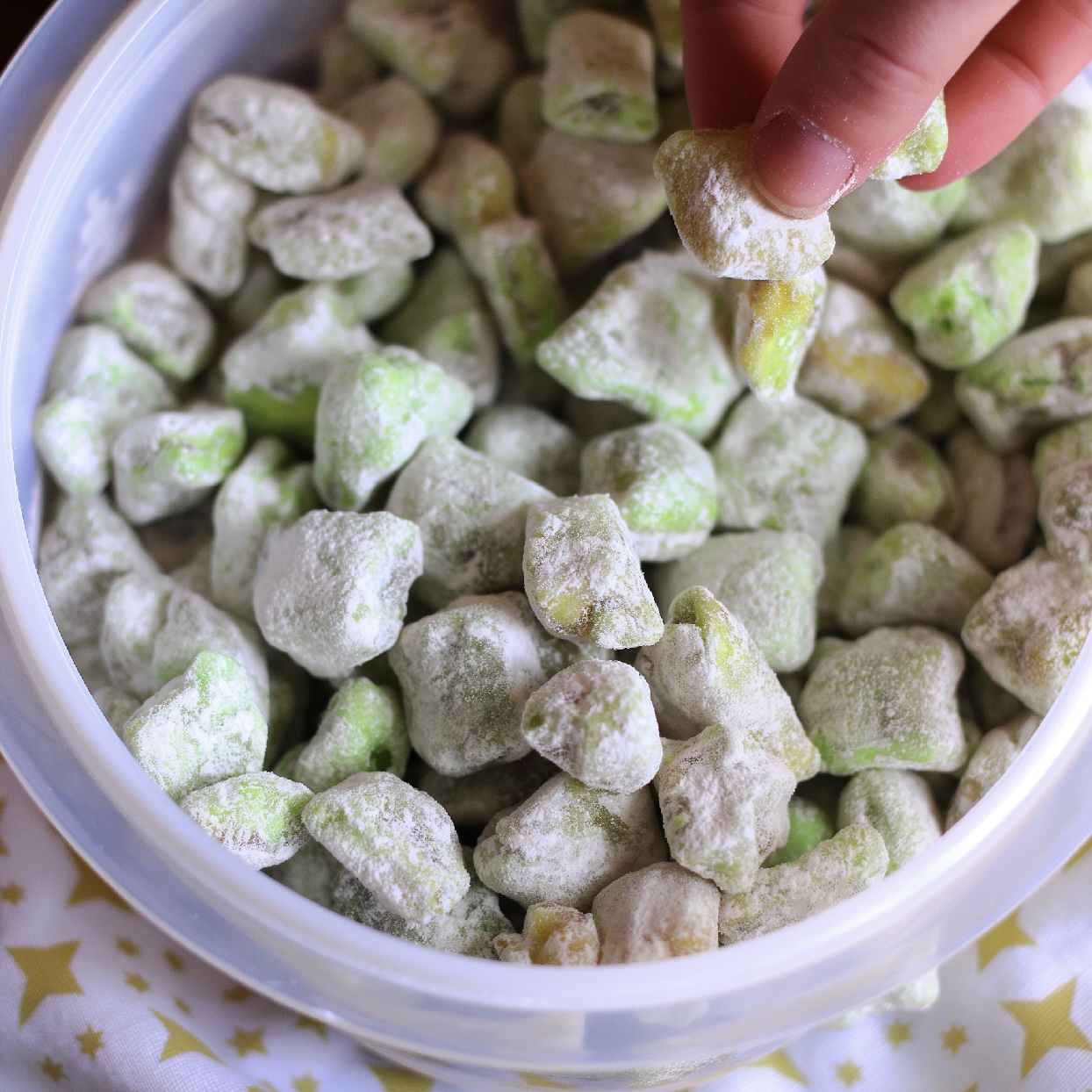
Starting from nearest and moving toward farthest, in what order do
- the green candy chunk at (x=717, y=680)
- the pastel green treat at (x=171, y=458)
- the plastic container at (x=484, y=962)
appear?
the plastic container at (x=484, y=962)
the green candy chunk at (x=717, y=680)
the pastel green treat at (x=171, y=458)

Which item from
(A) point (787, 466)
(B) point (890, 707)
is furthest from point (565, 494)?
(B) point (890, 707)

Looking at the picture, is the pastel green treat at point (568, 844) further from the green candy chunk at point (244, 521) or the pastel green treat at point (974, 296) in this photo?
the pastel green treat at point (974, 296)

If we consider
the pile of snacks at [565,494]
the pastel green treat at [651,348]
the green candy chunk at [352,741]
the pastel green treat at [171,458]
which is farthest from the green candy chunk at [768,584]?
the pastel green treat at [171,458]

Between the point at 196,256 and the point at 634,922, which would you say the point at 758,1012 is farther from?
the point at 196,256

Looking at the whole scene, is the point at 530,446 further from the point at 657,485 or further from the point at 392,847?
the point at 392,847

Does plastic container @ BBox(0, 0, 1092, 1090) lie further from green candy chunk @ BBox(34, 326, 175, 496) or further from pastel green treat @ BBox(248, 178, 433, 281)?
pastel green treat @ BBox(248, 178, 433, 281)

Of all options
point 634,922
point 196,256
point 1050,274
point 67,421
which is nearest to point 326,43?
point 196,256

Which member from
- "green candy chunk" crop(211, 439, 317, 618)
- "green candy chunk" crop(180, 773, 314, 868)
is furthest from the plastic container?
"green candy chunk" crop(211, 439, 317, 618)
